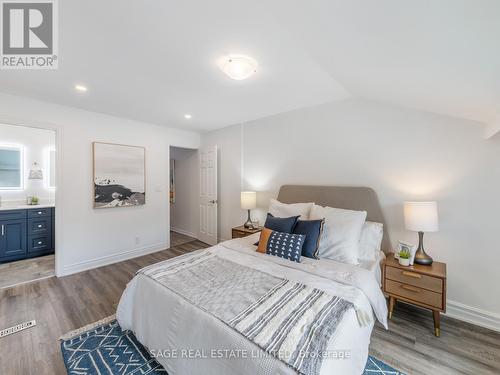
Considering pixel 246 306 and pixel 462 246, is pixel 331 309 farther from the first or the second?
pixel 462 246

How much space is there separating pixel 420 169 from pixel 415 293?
1278 mm

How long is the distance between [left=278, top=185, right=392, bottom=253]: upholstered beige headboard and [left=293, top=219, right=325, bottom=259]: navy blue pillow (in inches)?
25.1

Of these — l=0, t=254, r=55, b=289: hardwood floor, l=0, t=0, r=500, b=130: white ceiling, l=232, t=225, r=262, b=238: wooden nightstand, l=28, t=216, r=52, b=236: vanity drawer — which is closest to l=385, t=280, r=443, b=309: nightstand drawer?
l=0, t=0, r=500, b=130: white ceiling

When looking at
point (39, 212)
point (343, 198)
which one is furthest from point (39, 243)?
point (343, 198)

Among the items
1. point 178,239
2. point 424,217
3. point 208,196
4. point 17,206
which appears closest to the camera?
point 424,217

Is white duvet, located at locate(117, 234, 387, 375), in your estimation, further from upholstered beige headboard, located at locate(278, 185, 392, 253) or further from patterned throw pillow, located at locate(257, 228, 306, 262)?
upholstered beige headboard, located at locate(278, 185, 392, 253)

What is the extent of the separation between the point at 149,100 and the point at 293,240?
8.54ft

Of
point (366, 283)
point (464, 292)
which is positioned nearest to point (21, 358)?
point (366, 283)

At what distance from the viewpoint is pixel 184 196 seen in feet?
17.7

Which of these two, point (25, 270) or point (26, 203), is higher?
point (26, 203)

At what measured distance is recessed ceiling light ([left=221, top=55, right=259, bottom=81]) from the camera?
1.79 meters

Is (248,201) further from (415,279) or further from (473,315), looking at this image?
(473,315)

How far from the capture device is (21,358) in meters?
1.66
